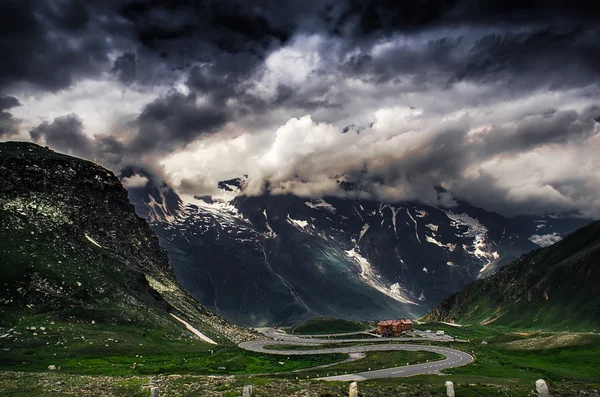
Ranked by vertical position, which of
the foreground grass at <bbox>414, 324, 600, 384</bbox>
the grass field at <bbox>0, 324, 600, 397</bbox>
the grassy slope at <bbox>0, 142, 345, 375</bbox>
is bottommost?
the foreground grass at <bbox>414, 324, 600, 384</bbox>

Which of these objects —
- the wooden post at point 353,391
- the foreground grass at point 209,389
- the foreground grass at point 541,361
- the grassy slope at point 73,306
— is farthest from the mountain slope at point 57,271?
the foreground grass at point 541,361

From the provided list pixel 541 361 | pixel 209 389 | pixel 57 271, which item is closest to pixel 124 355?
pixel 57 271

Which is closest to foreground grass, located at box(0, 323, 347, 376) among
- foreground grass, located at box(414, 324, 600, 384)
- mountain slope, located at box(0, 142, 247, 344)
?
mountain slope, located at box(0, 142, 247, 344)

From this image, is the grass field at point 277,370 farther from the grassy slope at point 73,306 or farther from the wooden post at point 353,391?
the wooden post at point 353,391

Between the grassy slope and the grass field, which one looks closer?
the grass field

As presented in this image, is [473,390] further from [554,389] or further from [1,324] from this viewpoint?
[1,324]

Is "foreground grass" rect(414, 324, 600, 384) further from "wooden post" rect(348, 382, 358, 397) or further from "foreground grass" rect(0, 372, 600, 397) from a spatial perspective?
"wooden post" rect(348, 382, 358, 397)

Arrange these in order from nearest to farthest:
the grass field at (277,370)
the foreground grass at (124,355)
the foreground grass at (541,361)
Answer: the grass field at (277,370) → the foreground grass at (124,355) → the foreground grass at (541,361)

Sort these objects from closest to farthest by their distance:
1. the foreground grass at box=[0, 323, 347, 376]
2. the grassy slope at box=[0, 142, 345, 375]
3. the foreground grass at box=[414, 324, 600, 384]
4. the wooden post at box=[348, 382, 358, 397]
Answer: the wooden post at box=[348, 382, 358, 397]
the foreground grass at box=[0, 323, 347, 376]
the foreground grass at box=[414, 324, 600, 384]
the grassy slope at box=[0, 142, 345, 375]

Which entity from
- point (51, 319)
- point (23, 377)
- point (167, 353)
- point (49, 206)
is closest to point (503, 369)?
point (167, 353)

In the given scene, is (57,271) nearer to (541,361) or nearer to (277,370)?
(277,370)

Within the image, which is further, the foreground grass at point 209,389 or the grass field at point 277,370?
the grass field at point 277,370

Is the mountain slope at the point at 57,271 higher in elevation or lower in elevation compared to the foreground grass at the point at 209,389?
higher

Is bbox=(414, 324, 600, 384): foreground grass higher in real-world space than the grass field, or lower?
lower
